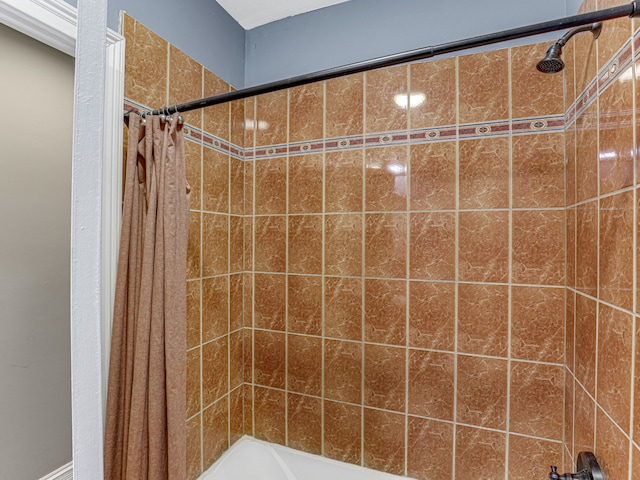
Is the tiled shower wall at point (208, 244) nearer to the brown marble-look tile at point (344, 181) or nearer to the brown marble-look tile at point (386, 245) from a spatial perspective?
the brown marble-look tile at point (344, 181)

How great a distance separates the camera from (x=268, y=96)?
1587 millimetres

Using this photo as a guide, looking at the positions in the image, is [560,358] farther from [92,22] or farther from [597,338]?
[92,22]

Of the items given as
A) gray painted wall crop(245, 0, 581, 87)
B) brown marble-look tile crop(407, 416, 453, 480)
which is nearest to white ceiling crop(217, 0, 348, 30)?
gray painted wall crop(245, 0, 581, 87)

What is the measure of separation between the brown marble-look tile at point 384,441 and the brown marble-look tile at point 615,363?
2.40 ft

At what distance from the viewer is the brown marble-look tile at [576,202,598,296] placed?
90 centimetres

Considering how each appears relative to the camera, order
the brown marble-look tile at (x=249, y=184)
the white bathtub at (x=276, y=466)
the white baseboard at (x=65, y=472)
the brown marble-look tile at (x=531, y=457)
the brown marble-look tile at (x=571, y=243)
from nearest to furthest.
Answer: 1. the white baseboard at (x=65, y=472)
2. the brown marble-look tile at (x=571, y=243)
3. the brown marble-look tile at (x=531, y=457)
4. the white bathtub at (x=276, y=466)
5. the brown marble-look tile at (x=249, y=184)

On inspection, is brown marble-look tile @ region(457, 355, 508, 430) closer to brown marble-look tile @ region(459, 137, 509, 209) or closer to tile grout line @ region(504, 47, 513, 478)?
tile grout line @ region(504, 47, 513, 478)

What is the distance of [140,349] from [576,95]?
59.6 inches

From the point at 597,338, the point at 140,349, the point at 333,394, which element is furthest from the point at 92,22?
the point at 333,394

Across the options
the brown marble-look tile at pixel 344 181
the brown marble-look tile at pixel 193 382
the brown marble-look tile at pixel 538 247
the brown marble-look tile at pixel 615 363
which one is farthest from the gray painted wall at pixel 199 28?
the brown marble-look tile at pixel 615 363

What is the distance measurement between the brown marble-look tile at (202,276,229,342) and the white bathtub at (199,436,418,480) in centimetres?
55

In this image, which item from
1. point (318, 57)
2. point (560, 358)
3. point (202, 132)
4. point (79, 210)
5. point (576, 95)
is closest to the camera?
point (79, 210)

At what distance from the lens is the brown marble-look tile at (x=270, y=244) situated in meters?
1.55

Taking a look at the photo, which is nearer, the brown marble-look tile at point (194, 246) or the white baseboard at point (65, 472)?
the white baseboard at point (65, 472)
